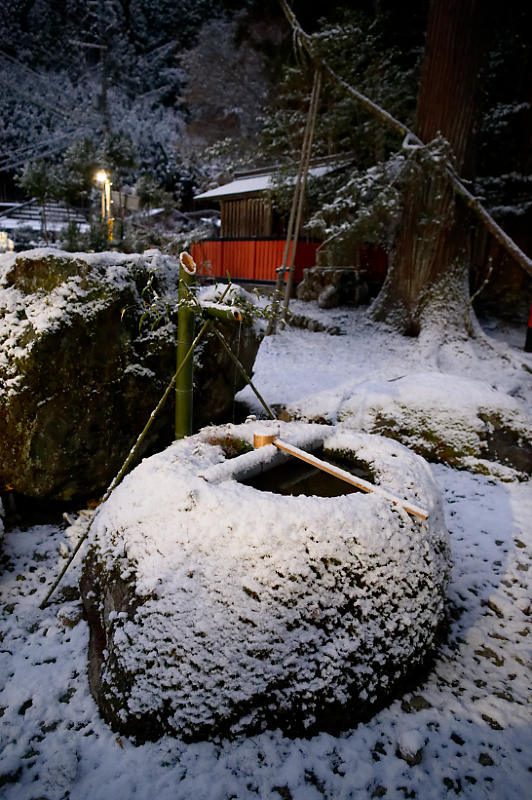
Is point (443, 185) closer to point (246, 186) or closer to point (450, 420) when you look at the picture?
point (450, 420)

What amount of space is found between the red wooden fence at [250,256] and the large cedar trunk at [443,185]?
13.0 feet

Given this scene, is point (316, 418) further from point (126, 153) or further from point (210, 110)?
point (210, 110)

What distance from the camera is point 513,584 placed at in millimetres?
2857

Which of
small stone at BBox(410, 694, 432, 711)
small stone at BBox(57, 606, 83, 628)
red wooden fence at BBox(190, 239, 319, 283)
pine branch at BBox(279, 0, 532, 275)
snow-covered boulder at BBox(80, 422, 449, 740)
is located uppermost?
pine branch at BBox(279, 0, 532, 275)

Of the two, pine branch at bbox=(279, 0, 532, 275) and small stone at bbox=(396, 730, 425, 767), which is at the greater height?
pine branch at bbox=(279, 0, 532, 275)

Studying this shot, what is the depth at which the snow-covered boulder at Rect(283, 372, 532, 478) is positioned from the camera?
431cm

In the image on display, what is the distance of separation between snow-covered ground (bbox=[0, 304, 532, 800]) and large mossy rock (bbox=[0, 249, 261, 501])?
70 cm

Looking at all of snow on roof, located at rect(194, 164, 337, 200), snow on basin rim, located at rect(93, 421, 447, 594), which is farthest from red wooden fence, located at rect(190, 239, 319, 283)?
snow on basin rim, located at rect(93, 421, 447, 594)

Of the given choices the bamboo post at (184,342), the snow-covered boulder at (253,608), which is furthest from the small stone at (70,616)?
the bamboo post at (184,342)

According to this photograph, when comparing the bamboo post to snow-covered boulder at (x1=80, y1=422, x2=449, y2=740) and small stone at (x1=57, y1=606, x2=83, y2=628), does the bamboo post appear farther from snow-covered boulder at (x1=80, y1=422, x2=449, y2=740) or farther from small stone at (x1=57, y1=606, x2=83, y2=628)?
small stone at (x1=57, y1=606, x2=83, y2=628)

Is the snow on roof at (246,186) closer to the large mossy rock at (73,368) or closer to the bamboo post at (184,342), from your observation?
the large mossy rock at (73,368)

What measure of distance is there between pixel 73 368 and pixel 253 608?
2559mm

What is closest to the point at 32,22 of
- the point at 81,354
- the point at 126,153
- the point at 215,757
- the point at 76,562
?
the point at 126,153

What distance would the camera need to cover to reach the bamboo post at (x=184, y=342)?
281 centimetres
